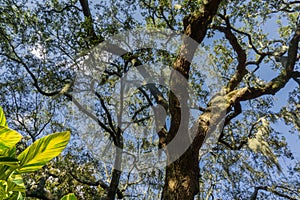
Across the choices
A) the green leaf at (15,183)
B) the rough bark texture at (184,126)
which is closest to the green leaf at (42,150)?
the green leaf at (15,183)

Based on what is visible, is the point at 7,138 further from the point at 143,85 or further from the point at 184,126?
the point at 143,85

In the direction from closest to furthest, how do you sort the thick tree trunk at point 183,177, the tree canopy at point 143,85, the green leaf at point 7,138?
the green leaf at point 7,138
the thick tree trunk at point 183,177
the tree canopy at point 143,85

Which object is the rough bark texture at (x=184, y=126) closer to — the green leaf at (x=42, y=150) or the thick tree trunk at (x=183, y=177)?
the thick tree trunk at (x=183, y=177)

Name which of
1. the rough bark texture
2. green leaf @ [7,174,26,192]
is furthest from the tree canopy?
green leaf @ [7,174,26,192]

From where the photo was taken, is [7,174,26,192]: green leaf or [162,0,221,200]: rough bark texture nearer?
[7,174,26,192]: green leaf

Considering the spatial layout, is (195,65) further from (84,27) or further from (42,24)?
(42,24)

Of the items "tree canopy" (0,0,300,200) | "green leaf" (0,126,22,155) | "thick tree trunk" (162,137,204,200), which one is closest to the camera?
"green leaf" (0,126,22,155)

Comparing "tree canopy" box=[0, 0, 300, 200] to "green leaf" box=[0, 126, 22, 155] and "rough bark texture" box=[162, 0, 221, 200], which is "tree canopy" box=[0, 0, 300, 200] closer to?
"rough bark texture" box=[162, 0, 221, 200]

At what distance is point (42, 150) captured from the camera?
49 cm

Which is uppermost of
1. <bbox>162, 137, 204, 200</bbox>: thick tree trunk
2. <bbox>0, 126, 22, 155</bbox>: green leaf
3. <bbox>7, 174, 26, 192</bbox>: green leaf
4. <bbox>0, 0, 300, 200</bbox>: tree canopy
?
<bbox>0, 0, 300, 200</bbox>: tree canopy

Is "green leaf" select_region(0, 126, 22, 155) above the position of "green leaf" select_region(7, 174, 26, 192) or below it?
above

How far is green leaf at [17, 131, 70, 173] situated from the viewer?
19.2 inches

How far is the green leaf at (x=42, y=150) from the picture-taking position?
0.49 meters

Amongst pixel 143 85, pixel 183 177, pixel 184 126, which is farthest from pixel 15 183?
pixel 143 85
